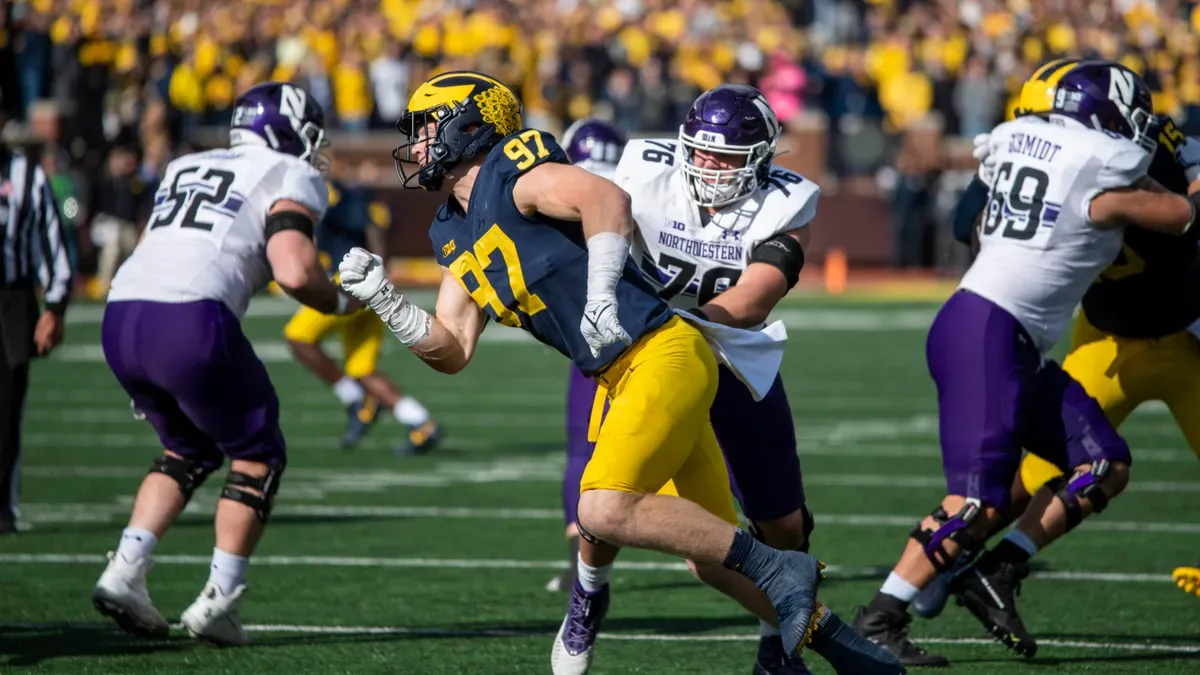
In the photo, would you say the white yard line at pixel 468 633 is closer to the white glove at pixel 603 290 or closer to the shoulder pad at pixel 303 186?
the shoulder pad at pixel 303 186

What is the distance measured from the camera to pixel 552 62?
22.0 meters

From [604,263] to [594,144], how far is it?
3.01 m

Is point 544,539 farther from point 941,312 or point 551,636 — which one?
point 941,312

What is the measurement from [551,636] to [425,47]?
17.5 m

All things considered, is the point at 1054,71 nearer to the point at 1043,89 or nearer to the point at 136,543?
the point at 1043,89

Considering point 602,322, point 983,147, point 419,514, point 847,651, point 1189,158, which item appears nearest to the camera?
point 602,322

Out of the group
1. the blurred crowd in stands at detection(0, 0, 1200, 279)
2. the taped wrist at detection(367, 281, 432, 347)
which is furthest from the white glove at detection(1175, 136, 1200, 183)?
the blurred crowd in stands at detection(0, 0, 1200, 279)

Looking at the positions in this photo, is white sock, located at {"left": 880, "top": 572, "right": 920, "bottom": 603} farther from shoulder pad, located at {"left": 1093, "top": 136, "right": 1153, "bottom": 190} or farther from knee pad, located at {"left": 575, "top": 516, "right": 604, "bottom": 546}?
shoulder pad, located at {"left": 1093, "top": 136, "right": 1153, "bottom": 190}

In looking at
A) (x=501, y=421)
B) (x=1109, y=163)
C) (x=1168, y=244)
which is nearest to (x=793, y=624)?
(x=1109, y=163)

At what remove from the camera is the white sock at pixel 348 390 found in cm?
1080

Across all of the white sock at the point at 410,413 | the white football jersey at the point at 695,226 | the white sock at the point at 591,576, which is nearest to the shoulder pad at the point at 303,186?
the white football jersey at the point at 695,226

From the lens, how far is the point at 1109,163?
5.47 m

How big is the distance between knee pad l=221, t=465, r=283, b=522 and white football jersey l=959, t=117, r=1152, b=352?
235 cm

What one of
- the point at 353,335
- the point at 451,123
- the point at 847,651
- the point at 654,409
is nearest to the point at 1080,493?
the point at 847,651
